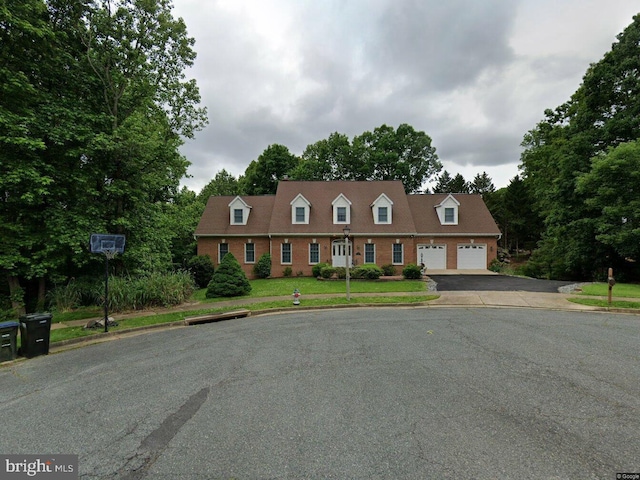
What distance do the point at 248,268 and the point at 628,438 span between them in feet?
75.5

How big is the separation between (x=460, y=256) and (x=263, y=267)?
1647 centimetres

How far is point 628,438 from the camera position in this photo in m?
3.27

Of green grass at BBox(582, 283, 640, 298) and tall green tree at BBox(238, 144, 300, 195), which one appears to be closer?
green grass at BBox(582, 283, 640, 298)

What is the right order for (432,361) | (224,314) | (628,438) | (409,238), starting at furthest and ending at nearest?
(409,238) → (224,314) → (432,361) → (628,438)

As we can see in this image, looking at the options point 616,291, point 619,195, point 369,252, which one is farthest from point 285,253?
point 619,195

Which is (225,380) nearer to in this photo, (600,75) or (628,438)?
(628,438)

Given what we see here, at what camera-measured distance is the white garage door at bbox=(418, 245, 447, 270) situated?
25234mm

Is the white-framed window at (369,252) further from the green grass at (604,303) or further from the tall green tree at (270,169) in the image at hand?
the tall green tree at (270,169)

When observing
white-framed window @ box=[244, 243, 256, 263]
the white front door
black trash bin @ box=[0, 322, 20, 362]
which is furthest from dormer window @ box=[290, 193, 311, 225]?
black trash bin @ box=[0, 322, 20, 362]

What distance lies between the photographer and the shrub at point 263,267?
76.8 ft

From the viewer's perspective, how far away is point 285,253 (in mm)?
23922

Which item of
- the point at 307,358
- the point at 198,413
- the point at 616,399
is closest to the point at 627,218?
the point at 616,399

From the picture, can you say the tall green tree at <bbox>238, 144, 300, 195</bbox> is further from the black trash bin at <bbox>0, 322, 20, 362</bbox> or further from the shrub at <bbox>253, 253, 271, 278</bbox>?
the black trash bin at <bbox>0, 322, 20, 362</bbox>

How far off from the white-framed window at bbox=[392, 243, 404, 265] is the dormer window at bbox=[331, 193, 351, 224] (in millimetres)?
4313
